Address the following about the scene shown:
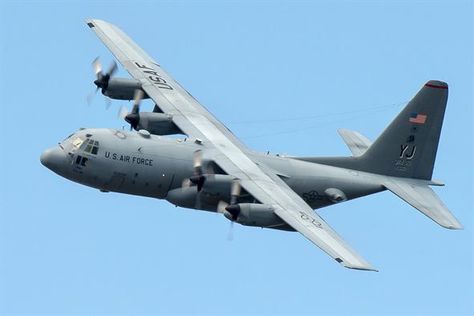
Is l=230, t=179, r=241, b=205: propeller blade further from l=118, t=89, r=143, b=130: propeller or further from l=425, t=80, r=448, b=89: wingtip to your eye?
l=425, t=80, r=448, b=89: wingtip

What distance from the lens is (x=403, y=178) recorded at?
6266cm

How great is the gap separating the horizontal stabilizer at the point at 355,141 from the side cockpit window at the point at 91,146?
13.2 metres

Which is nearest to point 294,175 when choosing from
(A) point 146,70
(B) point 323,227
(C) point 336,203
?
(C) point 336,203

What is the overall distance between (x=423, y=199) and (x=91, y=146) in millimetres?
15659

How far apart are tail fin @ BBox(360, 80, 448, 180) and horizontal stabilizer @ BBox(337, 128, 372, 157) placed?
53.7 inches

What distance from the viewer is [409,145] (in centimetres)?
6266

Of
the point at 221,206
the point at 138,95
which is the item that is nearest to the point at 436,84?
the point at 221,206

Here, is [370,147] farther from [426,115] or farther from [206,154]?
[206,154]

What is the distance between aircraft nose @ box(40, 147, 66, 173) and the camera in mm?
58844

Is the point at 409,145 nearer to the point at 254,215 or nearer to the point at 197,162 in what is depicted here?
the point at 197,162

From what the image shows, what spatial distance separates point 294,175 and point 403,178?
6083 mm

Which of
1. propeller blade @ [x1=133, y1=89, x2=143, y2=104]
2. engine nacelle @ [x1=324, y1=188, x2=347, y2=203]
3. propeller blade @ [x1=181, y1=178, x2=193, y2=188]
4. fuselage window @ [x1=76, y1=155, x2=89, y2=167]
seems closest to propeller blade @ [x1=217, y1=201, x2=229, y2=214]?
propeller blade @ [x1=181, y1=178, x2=193, y2=188]

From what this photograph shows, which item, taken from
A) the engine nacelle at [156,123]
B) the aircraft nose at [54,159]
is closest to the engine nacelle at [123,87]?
the engine nacelle at [156,123]

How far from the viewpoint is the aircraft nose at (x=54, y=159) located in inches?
2317
